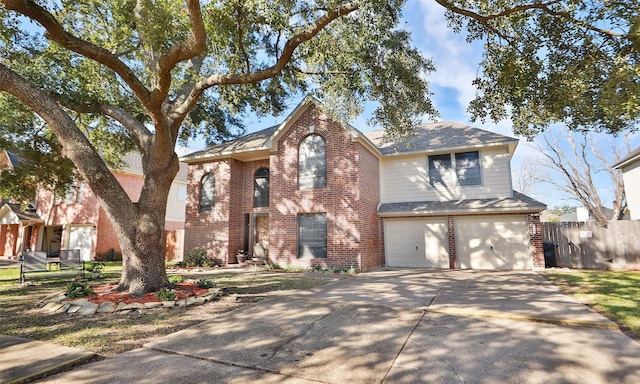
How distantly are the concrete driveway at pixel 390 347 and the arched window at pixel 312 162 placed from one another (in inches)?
294

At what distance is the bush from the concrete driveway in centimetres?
943

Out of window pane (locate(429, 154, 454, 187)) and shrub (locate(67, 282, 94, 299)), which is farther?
window pane (locate(429, 154, 454, 187))

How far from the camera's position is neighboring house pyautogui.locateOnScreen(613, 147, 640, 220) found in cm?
1759

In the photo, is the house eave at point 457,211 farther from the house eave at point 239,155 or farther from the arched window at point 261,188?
the house eave at point 239,155

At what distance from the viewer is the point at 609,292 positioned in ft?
25.6

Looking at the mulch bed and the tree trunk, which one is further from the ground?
the tree trunk

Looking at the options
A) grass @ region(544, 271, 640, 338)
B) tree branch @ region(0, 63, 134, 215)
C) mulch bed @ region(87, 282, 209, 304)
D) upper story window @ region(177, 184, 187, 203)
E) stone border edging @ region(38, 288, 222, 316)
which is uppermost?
upper story window @ region(177, 184, 187, 203)

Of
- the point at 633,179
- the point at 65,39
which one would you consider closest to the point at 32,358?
the point at 65,39

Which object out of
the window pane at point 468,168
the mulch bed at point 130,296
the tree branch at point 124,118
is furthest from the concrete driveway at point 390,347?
the window pane at point 468,168

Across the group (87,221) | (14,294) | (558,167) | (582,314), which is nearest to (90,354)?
(14,294)

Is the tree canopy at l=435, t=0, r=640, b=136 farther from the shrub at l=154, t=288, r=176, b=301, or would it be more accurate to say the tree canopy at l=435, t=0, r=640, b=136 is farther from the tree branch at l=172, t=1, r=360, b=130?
the shrub at l=154, t=288, r=176, b=301

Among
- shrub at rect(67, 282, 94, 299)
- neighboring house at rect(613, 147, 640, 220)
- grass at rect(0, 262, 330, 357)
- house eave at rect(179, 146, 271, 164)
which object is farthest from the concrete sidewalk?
neighboring house at rect(613, 147, 640, 220)

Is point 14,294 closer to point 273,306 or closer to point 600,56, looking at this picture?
point 273,306

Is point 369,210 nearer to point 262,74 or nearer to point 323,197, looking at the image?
point 323,197
